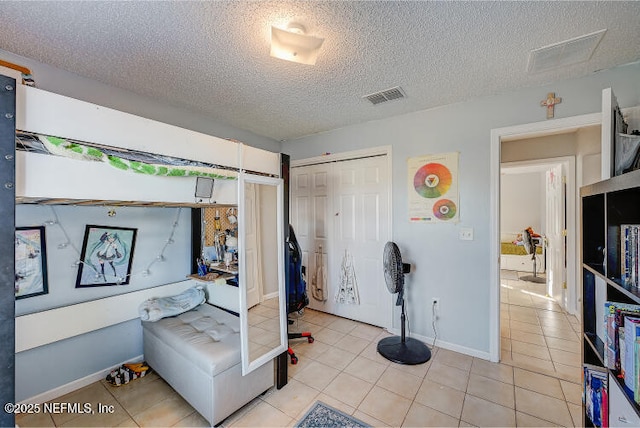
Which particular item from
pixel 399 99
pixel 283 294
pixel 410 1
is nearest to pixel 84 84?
pixel 283 294

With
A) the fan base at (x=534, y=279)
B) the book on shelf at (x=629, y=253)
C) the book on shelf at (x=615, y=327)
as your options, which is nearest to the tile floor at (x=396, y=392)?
the book on shelf at (x=615, y=327)

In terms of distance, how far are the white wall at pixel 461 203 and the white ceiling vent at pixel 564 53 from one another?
1.18 ft

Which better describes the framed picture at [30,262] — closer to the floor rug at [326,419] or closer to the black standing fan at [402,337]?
the floor rug at [326,419]

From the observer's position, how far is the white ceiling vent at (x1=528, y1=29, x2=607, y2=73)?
65.6 inches

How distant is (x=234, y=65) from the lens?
6.41 feet

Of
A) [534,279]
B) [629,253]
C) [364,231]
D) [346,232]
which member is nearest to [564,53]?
[629,253]

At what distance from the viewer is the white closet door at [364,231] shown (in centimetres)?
321

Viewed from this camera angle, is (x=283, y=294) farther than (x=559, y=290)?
No

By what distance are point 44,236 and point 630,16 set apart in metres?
4.02

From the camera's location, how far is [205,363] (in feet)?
5.64

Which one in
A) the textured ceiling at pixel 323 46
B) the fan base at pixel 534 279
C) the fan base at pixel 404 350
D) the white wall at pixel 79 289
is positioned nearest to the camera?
the textured ceiling at pixel 323 46

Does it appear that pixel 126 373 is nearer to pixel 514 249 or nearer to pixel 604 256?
pixel 604 256

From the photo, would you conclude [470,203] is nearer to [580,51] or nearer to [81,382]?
[580,51]

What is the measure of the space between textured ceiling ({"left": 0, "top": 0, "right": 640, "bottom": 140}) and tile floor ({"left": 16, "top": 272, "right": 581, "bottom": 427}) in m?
2.50
